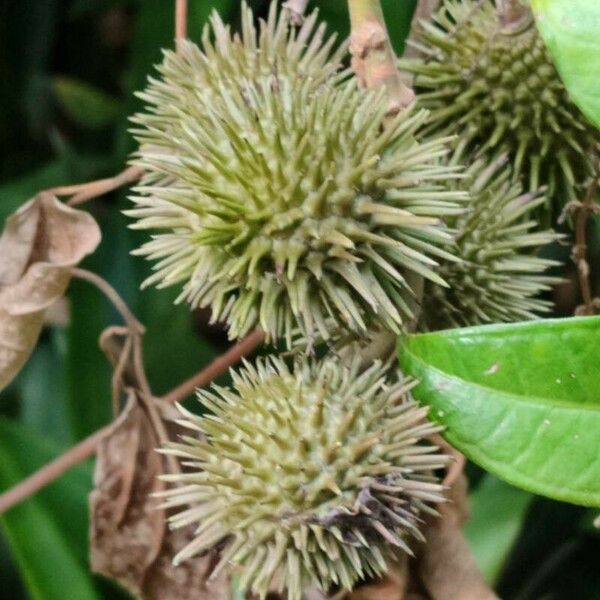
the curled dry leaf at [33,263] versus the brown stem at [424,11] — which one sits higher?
the brown stem at [424,11]

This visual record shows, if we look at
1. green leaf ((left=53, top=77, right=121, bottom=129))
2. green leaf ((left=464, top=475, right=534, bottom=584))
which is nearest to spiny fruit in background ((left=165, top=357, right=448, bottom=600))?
green leaf ((left=464, top=475, right=534, bottom=584))

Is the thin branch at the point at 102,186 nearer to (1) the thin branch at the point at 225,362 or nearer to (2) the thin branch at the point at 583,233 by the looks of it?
(1) the thin branch at the point at 225,362

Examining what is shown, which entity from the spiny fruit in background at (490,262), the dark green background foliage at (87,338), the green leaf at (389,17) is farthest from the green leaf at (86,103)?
the spiny fruit in background at (490,262)

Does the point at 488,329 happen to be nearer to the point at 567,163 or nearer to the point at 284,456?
the point at 284,456

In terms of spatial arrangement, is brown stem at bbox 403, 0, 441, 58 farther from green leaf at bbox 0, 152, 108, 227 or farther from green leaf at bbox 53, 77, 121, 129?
green leaf at bbox 53, 77, 121, 129

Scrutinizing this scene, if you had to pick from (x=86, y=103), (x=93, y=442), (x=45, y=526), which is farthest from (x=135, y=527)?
(x=86, y=103)

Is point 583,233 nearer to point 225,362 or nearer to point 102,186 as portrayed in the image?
point 225,362
